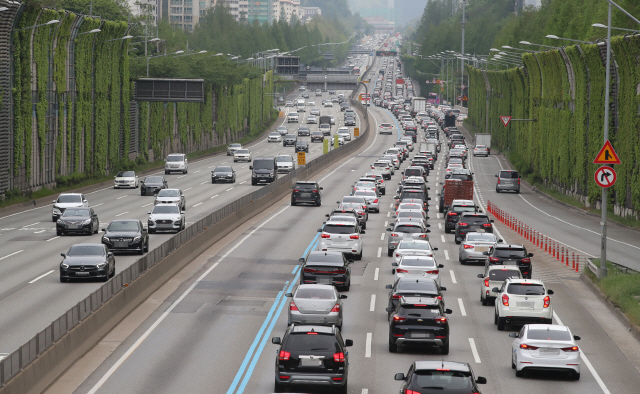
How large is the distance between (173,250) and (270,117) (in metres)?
134

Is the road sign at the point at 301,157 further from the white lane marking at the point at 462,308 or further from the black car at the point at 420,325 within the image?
the black car at the point at 420,325

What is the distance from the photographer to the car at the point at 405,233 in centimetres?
4194

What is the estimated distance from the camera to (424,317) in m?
23.4

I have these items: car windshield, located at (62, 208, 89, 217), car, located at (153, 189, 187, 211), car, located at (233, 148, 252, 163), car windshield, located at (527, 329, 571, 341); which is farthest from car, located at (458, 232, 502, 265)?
car, located at (233, 148, 252, 163)

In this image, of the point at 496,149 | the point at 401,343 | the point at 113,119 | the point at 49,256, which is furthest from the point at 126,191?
the point at 496,149

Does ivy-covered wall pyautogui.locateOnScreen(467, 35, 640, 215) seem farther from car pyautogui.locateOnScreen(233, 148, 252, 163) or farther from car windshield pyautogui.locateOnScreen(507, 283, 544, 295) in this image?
car windshield pyautogui.locateOnScreen(507, 283, 544, 295)

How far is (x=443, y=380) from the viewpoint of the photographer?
1655cm

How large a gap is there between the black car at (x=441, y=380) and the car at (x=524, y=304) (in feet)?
32.7

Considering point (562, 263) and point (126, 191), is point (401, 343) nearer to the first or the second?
point (562, 263)

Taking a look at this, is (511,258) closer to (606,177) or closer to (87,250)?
(606,177)

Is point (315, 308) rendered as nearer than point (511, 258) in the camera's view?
Yes

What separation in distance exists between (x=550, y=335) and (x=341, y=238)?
1903 cm

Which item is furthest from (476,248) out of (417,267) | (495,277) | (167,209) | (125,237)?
(167,209)

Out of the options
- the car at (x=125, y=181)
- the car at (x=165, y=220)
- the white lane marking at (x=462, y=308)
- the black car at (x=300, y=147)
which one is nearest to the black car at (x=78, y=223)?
the car at (x=165, y=220)
